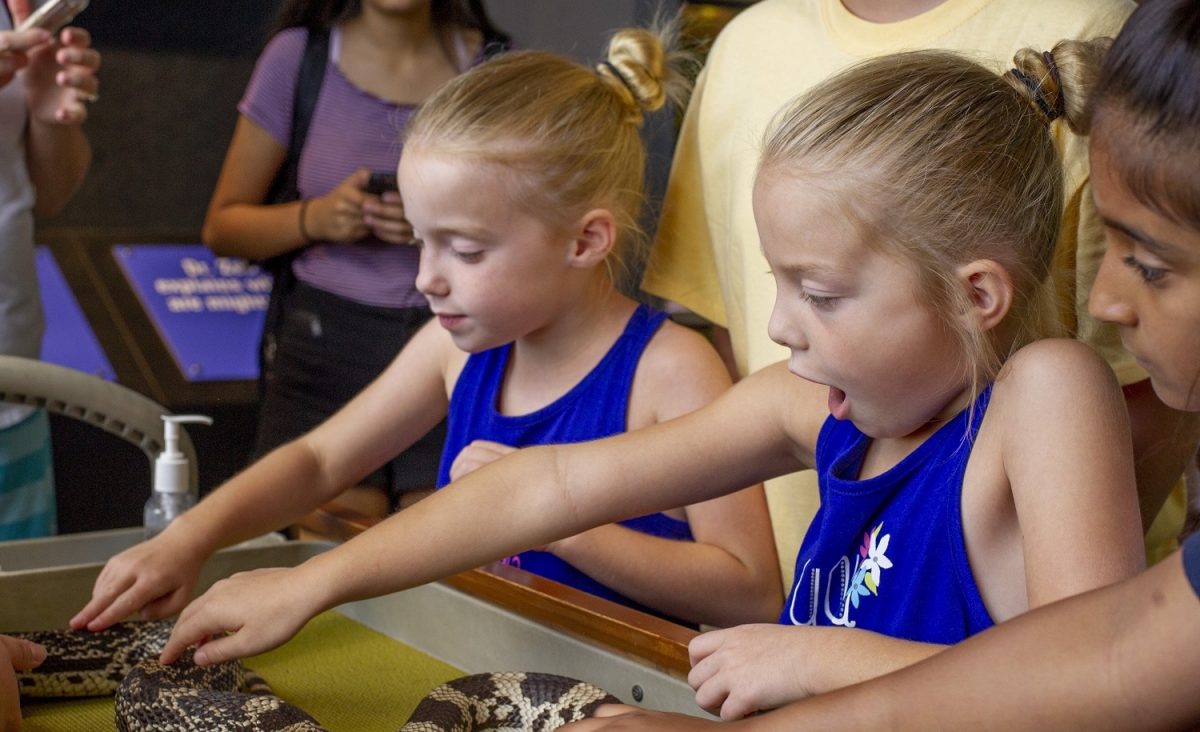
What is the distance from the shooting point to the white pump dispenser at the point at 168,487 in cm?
172

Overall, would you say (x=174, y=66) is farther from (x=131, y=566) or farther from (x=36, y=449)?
(x=131, y=566)

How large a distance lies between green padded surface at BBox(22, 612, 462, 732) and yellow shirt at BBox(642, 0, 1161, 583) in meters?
0.55

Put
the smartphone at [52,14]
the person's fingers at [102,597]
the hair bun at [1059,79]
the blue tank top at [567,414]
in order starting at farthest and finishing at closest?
the smartphone at [52,14] → the blue tank top at [567,414] → the person's fingers at [102,597] → the hair bun at [1059,79]

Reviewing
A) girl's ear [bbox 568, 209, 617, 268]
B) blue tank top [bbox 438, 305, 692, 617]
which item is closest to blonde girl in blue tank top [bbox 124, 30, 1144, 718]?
blue tank top [bbox 438, 305, 692, 617]

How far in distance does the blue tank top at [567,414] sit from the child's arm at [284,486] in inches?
3.1

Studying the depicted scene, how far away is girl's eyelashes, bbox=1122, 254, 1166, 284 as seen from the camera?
0.96 meters

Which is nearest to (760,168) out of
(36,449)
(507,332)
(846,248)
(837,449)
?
(846,248)

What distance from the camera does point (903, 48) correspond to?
1.63 m

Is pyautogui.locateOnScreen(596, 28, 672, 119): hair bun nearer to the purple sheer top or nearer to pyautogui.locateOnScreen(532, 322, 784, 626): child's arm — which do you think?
pyautogui.locateOnScreen(532, 322, 784, 626): child's arm

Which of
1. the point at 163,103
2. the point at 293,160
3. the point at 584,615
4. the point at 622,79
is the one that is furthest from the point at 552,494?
the point at 163,103

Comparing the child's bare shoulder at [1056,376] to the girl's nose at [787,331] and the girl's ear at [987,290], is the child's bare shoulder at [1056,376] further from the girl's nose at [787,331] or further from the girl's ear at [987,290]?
the girl's nose at [787,331]

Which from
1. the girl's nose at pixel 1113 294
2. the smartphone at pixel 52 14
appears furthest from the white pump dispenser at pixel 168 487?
the girl's nose at pixel 1113 294

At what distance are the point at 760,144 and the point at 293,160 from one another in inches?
62.6

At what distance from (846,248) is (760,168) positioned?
0.14m
